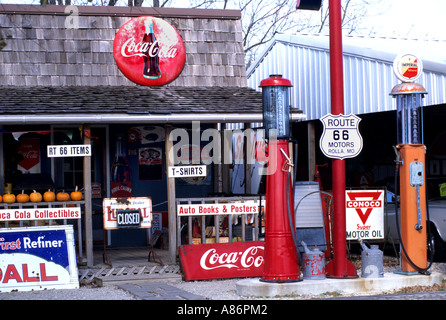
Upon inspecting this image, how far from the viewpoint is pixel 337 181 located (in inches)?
395

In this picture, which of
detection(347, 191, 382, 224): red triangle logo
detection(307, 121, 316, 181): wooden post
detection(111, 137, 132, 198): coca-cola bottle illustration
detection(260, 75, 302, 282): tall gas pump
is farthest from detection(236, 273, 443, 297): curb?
detection(307, 121, 316, 181): wooden post

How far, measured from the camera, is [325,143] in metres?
10.1

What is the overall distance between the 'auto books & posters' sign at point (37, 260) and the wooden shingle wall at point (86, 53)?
12.6ft

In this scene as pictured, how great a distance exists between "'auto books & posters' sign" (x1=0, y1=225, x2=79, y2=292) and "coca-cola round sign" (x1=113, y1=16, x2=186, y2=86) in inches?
160

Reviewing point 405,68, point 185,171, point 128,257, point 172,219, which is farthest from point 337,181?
point 128,257

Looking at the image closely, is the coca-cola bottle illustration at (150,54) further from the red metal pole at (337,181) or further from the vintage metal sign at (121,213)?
the red metal pole at (337,181)

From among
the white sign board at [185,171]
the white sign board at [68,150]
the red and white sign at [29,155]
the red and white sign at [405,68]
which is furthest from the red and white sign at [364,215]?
the red and white sign at [29,155]

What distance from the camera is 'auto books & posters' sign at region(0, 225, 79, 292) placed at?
35.3ft

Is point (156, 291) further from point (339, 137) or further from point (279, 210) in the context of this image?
point (339, 137)

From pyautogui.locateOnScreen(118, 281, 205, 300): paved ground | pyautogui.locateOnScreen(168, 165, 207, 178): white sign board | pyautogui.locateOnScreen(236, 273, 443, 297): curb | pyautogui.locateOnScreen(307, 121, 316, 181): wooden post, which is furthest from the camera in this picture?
pyautogui.locateOnScreen(307, 121, 316, 181): wooden post

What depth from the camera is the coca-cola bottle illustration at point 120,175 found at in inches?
579

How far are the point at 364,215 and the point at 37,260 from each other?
5356 mm

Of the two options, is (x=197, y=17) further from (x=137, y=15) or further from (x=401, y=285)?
(x=401, y=285)

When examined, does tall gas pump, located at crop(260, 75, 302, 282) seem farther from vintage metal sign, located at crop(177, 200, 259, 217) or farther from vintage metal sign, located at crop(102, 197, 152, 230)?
vintage metal sign, located at crop(102, 197, 152, 230)
